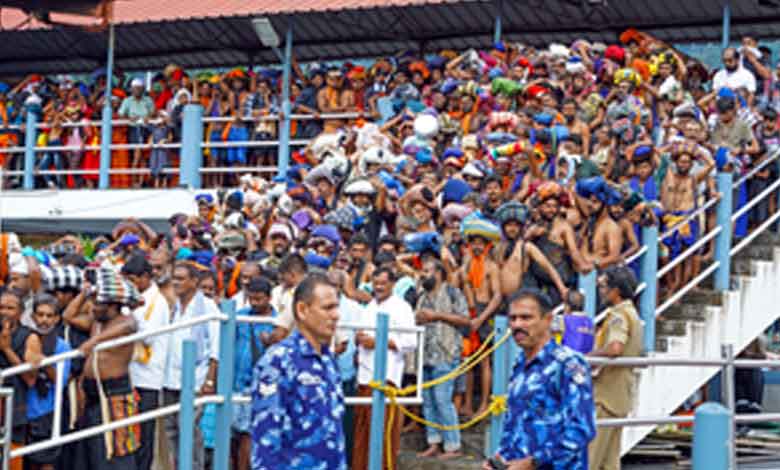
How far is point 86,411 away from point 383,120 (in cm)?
851

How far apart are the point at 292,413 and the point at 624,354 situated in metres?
4.09

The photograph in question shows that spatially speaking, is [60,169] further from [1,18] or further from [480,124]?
[480,124]

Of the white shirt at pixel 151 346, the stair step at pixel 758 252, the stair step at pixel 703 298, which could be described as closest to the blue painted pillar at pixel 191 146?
the stair step at pixel 758 252

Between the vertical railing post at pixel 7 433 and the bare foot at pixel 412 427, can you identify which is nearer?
the vertical railing post at pixel 7 433

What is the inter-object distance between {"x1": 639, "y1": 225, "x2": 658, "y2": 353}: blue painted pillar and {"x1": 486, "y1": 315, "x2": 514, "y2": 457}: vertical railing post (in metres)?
2.13

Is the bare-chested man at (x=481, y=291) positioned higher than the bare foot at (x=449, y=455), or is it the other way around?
the bare-chested man at (x=481, y=291)

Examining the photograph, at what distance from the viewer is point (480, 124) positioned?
1544 cm

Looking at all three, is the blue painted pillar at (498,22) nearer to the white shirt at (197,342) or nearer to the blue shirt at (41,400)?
the white shirt at (197,342)

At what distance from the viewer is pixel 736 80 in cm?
1563

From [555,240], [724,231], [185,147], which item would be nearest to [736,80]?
[724,231]

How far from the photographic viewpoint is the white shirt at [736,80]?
51.1 ft

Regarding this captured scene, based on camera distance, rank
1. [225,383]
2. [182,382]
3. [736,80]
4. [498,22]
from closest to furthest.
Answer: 1. [182,382]
2. [225,383]
3. [736,80]
4. [498,22]

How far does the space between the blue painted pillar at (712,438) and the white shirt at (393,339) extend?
13.7ft

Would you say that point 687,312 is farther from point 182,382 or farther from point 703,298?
point 182,382
